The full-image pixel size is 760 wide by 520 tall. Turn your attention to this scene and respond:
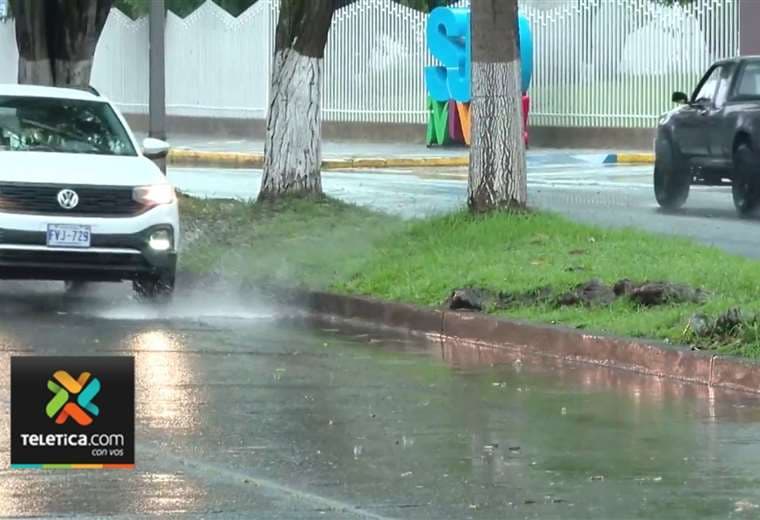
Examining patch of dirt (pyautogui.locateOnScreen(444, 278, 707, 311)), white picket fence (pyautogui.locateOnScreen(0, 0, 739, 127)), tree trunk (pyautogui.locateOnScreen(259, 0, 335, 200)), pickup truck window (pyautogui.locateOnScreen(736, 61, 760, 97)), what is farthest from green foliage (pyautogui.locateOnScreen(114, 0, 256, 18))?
patch of dirt (pyautogui.locateOnScreen(444, 278, 707, 311))

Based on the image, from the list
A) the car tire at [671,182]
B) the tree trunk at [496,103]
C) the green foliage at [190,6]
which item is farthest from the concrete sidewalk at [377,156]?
the tree trunk at [496,103]

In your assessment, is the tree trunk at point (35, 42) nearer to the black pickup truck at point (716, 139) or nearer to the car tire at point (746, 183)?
the black pickup truck at point (716, 139)

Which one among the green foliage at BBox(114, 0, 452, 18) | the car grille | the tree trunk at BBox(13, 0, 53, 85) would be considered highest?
the green foliage at BBox(114, 0, 452, 18)

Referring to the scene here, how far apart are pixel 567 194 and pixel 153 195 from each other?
10.6m

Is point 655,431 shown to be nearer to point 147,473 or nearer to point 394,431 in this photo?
point 394,431

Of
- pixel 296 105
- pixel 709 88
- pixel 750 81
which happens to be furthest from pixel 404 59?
pixel 296 105

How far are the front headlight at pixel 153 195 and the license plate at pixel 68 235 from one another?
0.49m

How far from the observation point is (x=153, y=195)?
1466 cm

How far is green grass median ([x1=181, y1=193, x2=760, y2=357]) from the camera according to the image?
12516 millimetres

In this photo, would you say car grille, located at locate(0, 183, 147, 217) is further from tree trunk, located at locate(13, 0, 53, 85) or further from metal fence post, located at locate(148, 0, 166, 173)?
metal fence post, located at locate(148, 0, 166, 173)

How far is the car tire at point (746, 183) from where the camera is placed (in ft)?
70.6

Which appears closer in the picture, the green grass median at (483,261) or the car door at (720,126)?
the green grass median at (483,261)

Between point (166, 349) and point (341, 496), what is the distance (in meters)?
4.58

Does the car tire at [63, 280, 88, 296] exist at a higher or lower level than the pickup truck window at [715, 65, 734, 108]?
lower
